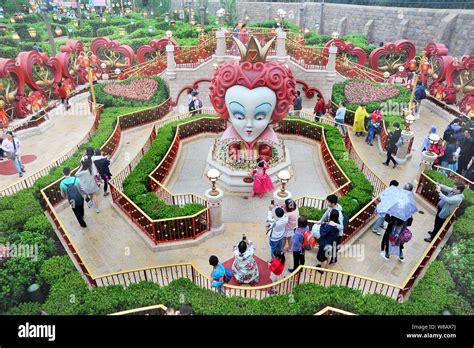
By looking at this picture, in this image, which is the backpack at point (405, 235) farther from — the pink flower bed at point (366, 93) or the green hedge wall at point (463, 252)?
the pink flower bed at point (366, 93)

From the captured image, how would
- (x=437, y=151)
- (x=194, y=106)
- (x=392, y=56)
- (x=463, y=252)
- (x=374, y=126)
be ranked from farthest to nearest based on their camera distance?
(x=392, y=56)
(x=194, y=106)
(x=374, y=126)
(x=437, y=151)
(x=463, y=252)

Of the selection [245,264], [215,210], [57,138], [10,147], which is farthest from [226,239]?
[57,138]

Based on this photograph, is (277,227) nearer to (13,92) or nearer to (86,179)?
(86,179)

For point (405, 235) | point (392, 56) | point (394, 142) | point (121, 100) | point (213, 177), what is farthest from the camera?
point (392, 56)

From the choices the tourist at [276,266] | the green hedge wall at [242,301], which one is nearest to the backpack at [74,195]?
the green hedge wall at [242,301]

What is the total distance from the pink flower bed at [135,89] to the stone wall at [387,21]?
74.8 ft

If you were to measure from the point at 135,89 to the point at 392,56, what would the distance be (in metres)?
19.8

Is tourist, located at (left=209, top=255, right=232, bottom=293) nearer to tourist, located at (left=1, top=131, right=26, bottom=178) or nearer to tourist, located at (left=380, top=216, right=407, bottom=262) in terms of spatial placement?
tourist, located at (left=380, top=216, right=407, bottom=262)

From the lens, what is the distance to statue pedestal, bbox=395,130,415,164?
43.4ft

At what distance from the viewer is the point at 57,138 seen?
1645cm

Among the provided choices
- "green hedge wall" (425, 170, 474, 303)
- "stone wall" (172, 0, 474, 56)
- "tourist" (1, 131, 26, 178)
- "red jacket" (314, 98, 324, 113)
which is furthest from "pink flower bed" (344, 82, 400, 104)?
"tourist" (1, 131, 26, 178)

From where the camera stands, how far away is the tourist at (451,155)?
11299 millimetres
